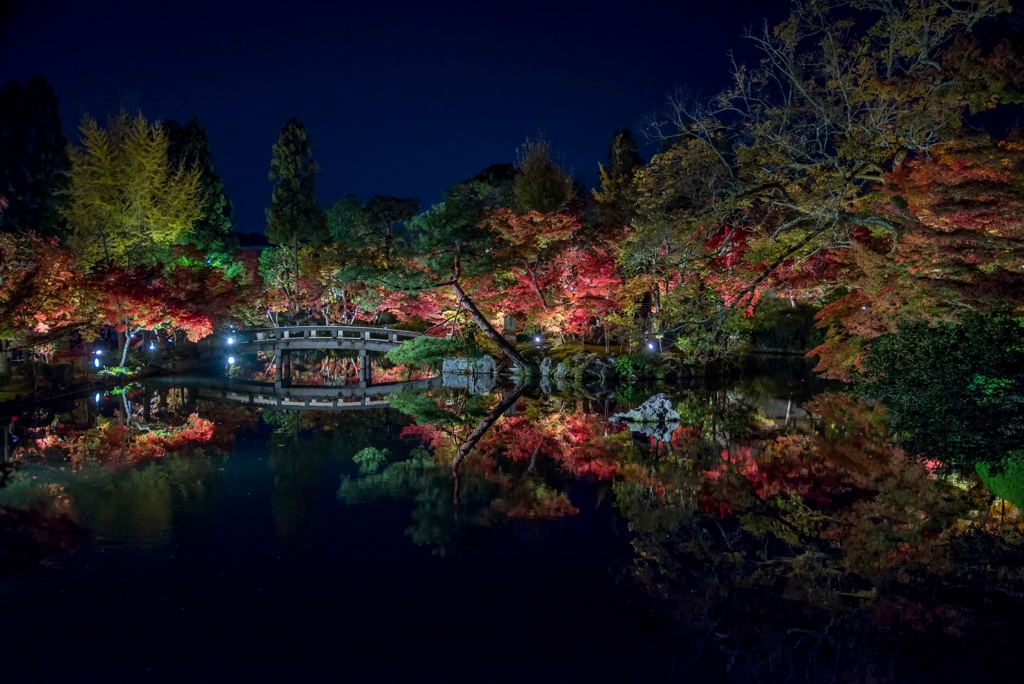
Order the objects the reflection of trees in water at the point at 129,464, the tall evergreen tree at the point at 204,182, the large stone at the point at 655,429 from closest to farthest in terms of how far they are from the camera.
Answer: the reflection of trees in water at the point at 129,464 < the large stone at the point at 655,429 < the tall evergreen tree at the point at 204,182

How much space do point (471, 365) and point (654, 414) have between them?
8543 mm

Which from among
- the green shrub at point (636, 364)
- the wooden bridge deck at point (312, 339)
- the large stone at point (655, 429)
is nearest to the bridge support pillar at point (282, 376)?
the wooden bridge deck at point (312, 339)

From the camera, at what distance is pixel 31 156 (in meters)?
25.2

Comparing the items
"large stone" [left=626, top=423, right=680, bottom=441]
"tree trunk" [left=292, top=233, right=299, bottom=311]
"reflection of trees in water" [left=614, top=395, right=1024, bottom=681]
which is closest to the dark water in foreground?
"reflection of trees in water" [left=614, top=395, right=1024, bottom=681]

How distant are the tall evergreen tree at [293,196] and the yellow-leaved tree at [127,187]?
12.7ft

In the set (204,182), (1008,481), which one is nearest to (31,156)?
(204,182)

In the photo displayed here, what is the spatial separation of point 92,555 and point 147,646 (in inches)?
83.4

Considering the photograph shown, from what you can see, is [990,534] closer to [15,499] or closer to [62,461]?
[15,499]

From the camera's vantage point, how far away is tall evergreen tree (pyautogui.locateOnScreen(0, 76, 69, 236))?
971 inches

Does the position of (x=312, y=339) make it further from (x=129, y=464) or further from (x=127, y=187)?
(x=129, y=464)

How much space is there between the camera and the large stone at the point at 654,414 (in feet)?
44.8

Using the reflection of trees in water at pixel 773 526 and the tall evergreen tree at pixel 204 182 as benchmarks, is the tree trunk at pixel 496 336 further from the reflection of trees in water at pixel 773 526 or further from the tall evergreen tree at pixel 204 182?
the tall evergreen tree at pixel 204 182

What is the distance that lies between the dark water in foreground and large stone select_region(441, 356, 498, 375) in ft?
29.6

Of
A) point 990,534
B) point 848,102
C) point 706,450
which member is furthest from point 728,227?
point 990,534
